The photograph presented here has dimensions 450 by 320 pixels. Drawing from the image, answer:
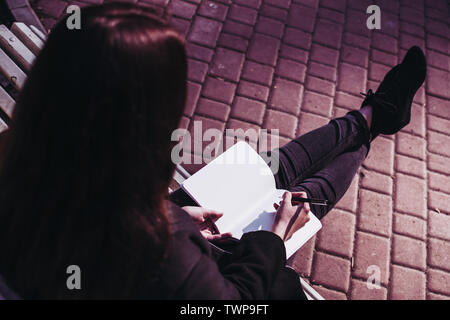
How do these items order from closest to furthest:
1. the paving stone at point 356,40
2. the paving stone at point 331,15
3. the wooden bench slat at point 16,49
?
the wooden bench slat at point 16,49 < the paving stone at point 356,40 < the paving stone at point 331,15

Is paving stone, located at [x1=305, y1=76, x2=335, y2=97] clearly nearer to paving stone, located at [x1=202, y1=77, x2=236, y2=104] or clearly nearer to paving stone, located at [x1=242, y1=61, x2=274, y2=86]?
paving stone, located at [x1=242, y1=61, x2=274, y2=86]

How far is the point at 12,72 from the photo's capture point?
76.9 inches

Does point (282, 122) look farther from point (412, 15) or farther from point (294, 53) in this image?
point (412, 15)

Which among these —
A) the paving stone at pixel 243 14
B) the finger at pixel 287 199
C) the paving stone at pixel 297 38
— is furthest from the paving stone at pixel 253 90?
the finger at pixel 287 199

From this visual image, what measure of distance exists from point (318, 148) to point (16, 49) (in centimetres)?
187

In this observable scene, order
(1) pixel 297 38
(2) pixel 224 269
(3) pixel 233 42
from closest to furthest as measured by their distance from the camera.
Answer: (2) pixel 224 269 < (3) pixel 233 42 < (1) pixel 297 38

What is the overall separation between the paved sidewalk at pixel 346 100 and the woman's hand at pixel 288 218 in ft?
2.08

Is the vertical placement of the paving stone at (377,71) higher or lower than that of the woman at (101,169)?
lower

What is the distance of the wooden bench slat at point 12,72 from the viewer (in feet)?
6.34

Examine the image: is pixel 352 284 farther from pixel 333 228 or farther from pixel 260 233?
pixel 260 233

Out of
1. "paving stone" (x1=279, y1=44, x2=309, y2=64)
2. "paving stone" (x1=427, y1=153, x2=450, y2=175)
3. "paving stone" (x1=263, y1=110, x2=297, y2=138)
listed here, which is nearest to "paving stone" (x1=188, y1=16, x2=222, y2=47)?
"paving stone" (x1=279, y1=44, x2=309, y2=64)

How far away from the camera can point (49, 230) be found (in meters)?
0.87

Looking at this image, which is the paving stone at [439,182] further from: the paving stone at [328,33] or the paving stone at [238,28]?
the paving stone at [238,28]

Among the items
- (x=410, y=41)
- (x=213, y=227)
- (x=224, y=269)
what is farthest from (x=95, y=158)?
(x=410, y=41)
